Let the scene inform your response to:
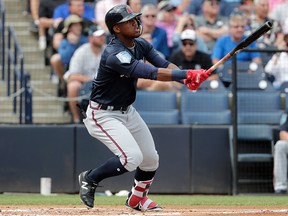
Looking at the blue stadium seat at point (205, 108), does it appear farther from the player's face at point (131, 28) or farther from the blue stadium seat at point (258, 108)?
the player's face at point (131, 28)

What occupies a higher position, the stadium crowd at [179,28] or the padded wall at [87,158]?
the stadium crowd at [179,28]

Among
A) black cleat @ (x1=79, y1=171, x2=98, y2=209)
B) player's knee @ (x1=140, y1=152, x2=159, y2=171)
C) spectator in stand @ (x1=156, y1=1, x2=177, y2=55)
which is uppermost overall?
spectator in stand @ (x1=156, y1=1, x2=177, y2=55)

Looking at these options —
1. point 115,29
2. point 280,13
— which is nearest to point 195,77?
point 115,29

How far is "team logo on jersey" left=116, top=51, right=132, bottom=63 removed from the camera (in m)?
6.98

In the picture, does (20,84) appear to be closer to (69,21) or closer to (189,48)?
(69,21)

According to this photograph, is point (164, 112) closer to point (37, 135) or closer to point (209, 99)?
point (209, 99)

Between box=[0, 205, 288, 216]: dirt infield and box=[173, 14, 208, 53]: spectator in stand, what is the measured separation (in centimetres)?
485

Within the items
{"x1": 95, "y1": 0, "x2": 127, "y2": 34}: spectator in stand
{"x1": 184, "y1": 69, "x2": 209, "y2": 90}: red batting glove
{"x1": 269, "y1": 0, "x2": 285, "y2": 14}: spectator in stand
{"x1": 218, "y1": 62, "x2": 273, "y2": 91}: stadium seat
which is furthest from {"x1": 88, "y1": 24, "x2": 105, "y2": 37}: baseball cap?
{"x1": 184, "y1": 69, "x2": 209, "y2": 90}: red batting glove

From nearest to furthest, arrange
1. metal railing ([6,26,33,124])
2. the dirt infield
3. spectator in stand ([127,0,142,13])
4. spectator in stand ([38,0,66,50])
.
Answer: the dirt infield, metal railing ([6,26,33,124]), spectator in stand ([127,0,142,13]), spectator in stand ([38,0,66,50])

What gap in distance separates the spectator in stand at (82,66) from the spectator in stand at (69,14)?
2.74 ft

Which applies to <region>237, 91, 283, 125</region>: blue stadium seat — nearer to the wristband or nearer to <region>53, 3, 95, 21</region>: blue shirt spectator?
<region>53, 3, 95, 21</region>: blue shirt spectator

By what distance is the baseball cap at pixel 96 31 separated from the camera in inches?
476

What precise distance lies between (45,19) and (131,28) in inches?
252

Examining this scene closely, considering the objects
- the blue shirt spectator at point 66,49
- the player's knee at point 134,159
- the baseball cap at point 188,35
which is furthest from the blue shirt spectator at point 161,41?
the player's knee at point 134,159
